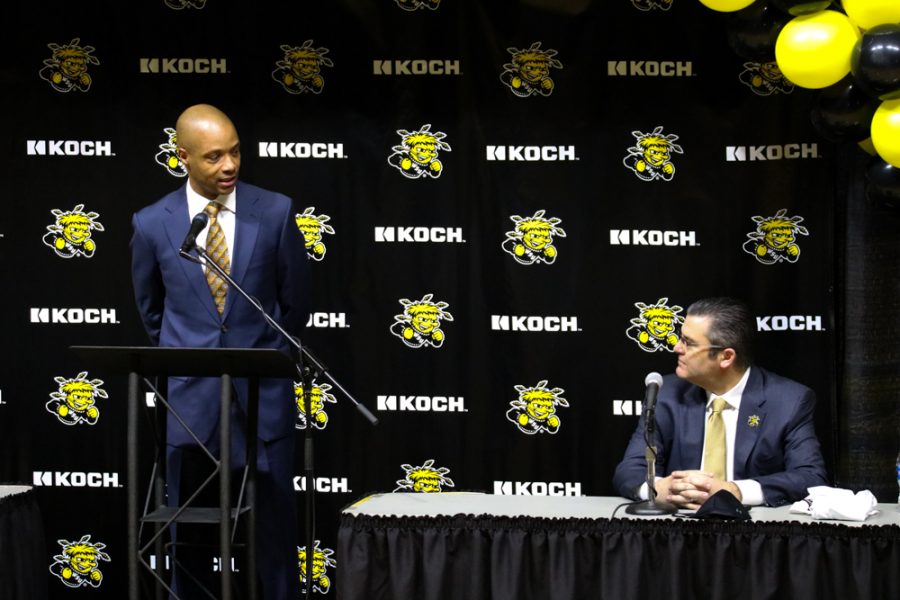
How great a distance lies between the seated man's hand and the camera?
3674mm

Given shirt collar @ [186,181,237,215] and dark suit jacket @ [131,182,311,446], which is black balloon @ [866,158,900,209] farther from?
shirt collar @ [186,181,237,215]

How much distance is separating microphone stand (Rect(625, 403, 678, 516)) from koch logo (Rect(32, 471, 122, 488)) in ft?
9.50

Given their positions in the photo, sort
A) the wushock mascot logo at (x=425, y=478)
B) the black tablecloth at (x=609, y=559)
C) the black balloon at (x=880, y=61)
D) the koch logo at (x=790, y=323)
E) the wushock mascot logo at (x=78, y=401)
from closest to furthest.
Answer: the black tablecloth at (x=609, y=559)
the black balloon at (x=880, y=61)
the koch logo at (x=790, y=323)
the wushock mascot logo at (x=425, y=478)
the wushock mascot logo at (x=78, y=401)

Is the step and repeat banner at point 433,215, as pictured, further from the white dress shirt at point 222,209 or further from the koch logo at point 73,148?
the white dress shirt at point 222,209

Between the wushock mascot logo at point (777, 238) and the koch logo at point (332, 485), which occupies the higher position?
the wushock mascot logo at point (777, 238)

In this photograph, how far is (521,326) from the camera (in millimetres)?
5418

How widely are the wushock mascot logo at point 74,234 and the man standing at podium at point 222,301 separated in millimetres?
1390

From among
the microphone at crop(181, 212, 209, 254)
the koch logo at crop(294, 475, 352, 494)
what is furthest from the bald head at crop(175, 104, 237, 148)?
the koch logo at crop(294, 475, 352, 494)

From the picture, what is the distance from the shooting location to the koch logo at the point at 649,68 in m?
5.34

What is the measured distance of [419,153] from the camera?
5453 millimetres

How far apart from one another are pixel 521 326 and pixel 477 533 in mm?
1886

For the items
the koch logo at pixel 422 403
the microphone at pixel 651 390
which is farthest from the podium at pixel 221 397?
the koch logo at pixel 422 403

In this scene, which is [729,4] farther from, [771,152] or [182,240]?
[182,240]

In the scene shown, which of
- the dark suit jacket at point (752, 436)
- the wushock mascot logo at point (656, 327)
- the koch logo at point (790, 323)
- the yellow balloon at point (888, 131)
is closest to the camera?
the yellow balloon at point (888, 131)
